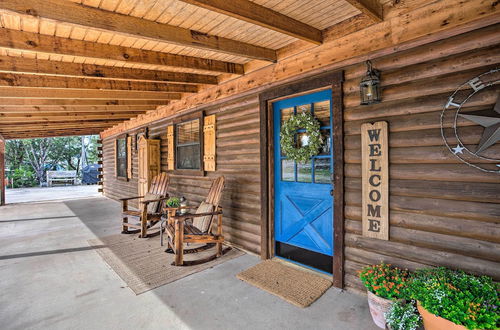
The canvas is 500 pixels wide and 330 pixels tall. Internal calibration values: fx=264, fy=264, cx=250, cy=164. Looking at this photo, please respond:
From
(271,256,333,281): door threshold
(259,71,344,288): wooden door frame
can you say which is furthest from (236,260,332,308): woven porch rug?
(259,71,344,288): wooden door frame

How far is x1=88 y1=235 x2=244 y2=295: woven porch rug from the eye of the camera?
289 centimetres

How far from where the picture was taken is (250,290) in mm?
2682

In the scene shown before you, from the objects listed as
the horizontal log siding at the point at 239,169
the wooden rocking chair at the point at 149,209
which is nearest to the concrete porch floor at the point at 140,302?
the horizontal log siding at the point at 239,169

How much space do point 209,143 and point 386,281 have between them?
3252 mm

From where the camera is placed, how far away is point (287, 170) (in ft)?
11.0

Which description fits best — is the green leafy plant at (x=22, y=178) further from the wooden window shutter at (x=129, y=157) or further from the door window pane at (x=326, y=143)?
the door window pane at (x=326, y=143)

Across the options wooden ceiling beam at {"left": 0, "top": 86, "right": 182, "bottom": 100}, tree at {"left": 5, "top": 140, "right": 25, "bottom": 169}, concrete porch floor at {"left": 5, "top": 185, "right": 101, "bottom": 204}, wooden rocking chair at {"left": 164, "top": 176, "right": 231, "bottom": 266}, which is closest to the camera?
wooden rocking chair at {"left": 164, "top": 176, "right": 231, "bottom": 266}

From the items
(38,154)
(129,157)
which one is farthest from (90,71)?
(38,154)

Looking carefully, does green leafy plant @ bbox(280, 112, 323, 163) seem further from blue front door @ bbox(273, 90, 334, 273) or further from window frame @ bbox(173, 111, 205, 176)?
window frame @ bbox(173, 111, 205, 176)

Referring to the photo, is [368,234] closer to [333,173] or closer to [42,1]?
[333,173]

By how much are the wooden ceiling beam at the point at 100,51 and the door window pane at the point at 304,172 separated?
1593mm

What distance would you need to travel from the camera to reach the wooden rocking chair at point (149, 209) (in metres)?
4.47

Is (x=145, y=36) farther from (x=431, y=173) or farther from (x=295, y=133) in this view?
(x=431, y=173)

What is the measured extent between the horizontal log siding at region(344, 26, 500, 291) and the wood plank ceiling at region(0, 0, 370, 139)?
613 mm
